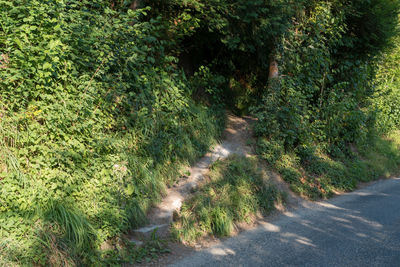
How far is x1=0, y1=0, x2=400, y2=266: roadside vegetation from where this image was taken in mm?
5410

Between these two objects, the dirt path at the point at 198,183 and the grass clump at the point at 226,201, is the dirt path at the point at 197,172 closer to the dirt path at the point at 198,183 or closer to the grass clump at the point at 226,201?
the dirt path at the point at 198,183

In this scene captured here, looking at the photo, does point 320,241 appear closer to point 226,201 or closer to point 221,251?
point 221,251

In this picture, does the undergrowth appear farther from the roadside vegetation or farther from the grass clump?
the grass clump

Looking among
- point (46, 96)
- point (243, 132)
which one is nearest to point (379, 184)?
point (243, 132)

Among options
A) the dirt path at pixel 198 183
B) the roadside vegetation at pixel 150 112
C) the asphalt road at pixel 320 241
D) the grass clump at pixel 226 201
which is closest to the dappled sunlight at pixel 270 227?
the asphalt road at pixel 320 241

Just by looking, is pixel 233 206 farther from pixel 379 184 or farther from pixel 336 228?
pixel 379 184

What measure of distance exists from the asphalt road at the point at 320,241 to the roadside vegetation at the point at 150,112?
0.63 metres

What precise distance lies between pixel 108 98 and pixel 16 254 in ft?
11.3

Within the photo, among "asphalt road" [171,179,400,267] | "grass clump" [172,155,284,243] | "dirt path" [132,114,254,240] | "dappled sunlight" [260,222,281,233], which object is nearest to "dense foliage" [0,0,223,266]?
"dirt path" [132,114,254,240]

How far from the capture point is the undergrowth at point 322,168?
34.6 feet

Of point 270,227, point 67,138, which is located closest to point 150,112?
point 67,138

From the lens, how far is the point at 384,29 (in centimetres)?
1422

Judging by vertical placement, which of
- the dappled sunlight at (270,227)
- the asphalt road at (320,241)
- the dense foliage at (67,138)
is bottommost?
the dappled sunlight at (270,227)

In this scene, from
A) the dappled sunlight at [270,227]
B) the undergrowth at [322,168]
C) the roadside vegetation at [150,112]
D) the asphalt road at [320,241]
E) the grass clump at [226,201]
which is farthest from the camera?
the undergrowth at [322,168]
